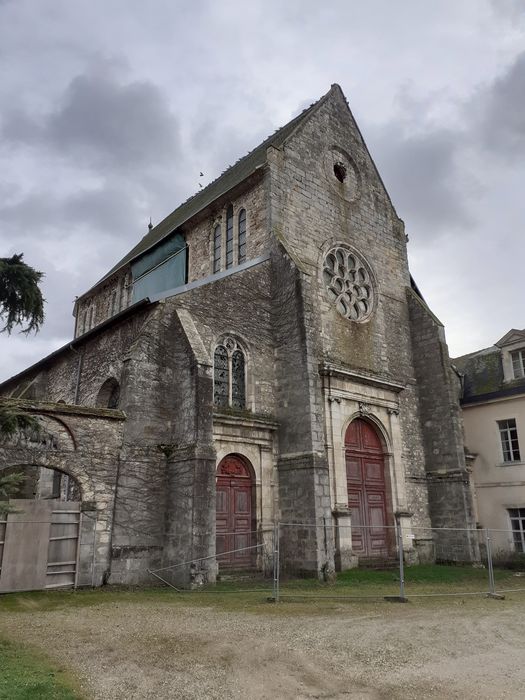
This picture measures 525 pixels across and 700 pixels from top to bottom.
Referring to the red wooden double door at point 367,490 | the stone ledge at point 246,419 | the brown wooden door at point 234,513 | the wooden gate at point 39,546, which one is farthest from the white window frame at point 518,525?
the wooden gate at point 39,546

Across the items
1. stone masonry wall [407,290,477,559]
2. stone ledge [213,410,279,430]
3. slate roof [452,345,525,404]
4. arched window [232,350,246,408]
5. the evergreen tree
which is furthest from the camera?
slate roof [452,345,525,404]

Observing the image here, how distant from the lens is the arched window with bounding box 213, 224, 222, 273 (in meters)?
19.6

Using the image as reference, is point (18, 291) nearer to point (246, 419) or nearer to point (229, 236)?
point (246, 419)

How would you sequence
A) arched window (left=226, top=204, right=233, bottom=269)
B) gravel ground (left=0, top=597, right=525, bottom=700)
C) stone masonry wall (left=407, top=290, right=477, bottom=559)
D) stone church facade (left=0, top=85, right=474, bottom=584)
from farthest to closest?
arched window (left=226, top=204, right=233, bottom=269), stone masonry wall (left=407, top=290, right=477, bottom=559), stone church facade (left=0, top=85, right=474, bottom=584), gravel ground (left=0, top=597, right=525, bottom=700)

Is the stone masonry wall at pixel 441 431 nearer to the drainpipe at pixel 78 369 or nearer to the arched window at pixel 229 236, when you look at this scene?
the arched window at pixel 229 236

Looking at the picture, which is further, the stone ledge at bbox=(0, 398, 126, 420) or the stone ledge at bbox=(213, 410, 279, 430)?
the stone ledge at bbox=(213, 410, 279, 430)

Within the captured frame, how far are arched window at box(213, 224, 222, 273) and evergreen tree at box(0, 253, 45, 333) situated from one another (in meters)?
11.3

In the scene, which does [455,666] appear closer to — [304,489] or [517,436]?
[304,489]

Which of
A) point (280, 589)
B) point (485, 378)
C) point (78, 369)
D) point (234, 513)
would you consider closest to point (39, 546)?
point (234, 513)

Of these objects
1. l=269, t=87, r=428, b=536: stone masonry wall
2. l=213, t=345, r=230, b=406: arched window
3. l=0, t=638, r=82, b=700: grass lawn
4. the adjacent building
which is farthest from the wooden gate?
the adjacent building

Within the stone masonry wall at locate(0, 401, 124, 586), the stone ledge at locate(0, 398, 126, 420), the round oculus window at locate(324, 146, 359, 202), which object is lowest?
the stone masonry wall at locate(0, 401, 124, 586)

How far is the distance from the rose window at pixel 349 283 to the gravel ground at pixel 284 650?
1099 centimetres

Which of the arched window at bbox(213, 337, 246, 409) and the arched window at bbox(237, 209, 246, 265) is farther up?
the arched window at bbox(237, 209, 246, 265)

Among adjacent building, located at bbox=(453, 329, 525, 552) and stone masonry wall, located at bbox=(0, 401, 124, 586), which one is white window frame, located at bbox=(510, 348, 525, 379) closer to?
adjacent building, located at bbox=(453, 329, 525, 552)
